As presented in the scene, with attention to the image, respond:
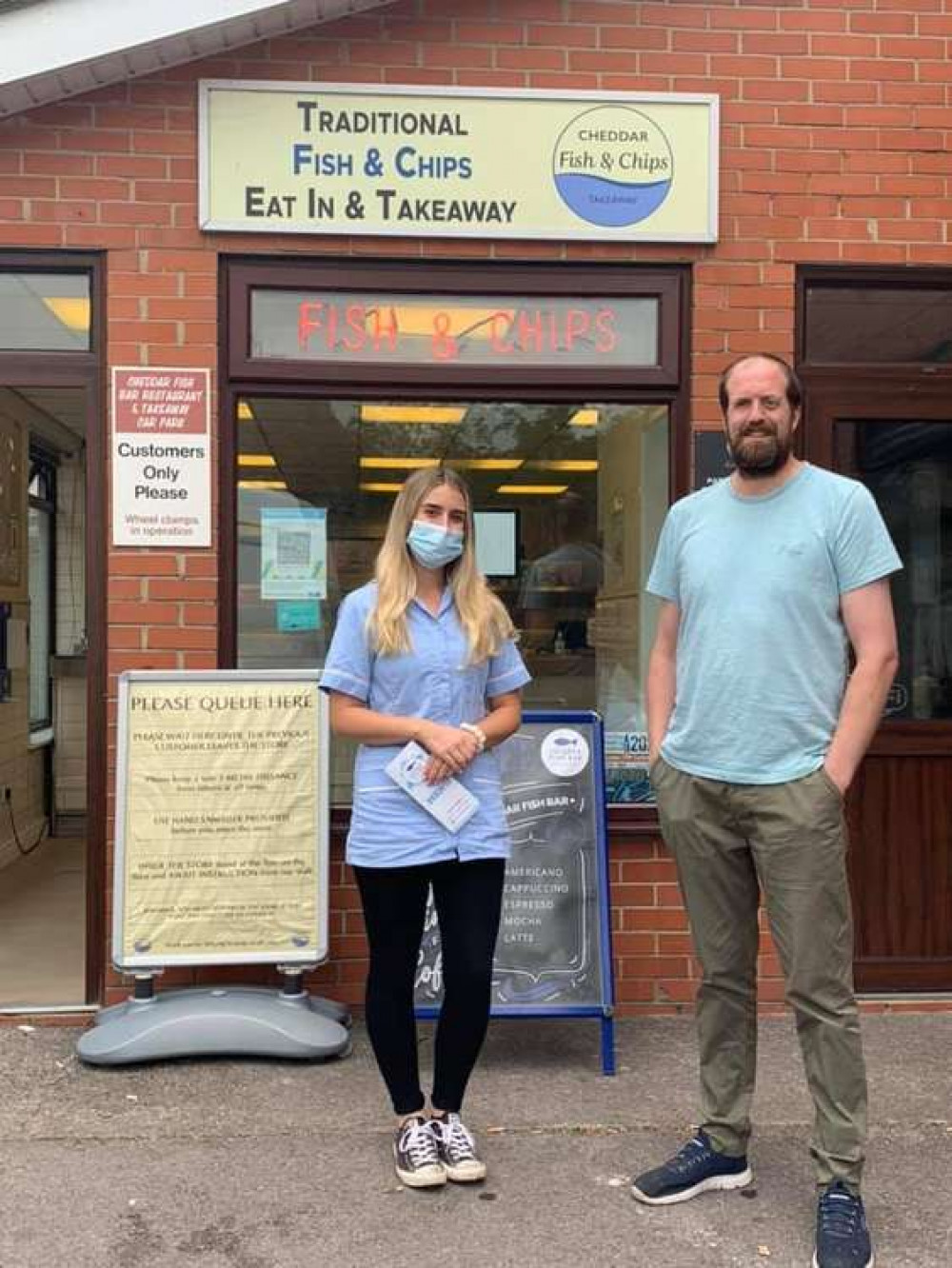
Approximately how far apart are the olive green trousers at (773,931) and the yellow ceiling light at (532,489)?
184 cm

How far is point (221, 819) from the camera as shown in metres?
4.36

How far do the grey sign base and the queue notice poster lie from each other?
15cm

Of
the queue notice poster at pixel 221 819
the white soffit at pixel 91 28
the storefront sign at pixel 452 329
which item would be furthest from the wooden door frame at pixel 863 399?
the white soffit at pixel 91 28

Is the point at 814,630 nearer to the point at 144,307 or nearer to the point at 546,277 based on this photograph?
the point at 546,277

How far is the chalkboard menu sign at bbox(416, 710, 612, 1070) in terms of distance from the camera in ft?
13.9

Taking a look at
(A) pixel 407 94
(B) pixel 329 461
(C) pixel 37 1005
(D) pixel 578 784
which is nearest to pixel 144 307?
(B) pixel 329 461

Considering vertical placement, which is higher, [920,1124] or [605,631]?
[605,631]

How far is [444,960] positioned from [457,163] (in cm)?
287

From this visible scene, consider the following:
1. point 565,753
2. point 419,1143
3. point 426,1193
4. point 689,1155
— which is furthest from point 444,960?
point 565,753

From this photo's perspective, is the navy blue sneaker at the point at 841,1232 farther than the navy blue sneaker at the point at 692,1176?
No

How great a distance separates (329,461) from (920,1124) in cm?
301

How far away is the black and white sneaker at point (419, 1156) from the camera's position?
3.28 metres

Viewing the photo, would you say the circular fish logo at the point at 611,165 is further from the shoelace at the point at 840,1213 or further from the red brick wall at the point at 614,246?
the shoelace at the point at 840,1213

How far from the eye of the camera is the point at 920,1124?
3.79 m
